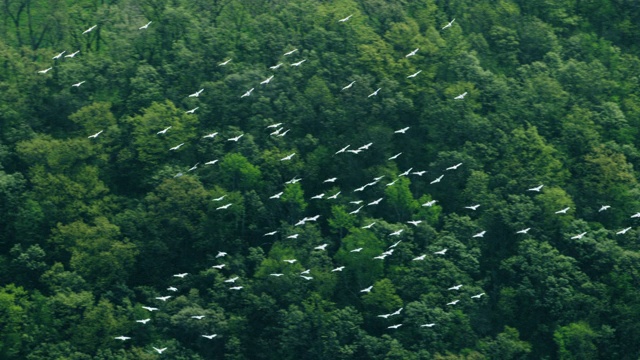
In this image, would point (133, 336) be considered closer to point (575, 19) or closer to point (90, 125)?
point (90, 125)

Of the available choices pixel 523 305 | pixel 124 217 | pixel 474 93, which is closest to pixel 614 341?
pixel 523 305

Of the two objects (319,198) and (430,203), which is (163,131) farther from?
(430,203)

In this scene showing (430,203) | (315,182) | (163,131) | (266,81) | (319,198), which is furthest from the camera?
(315,182)

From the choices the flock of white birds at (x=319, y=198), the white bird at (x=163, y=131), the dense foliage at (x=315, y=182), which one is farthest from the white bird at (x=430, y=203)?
the white bird at (x=163, y=131)

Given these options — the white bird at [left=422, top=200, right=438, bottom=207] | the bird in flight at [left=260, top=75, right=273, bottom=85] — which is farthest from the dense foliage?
the white bird at [left=422, top=200, right=438, bottom=207]

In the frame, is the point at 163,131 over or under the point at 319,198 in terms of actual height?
over

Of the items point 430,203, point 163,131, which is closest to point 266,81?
point 163,131

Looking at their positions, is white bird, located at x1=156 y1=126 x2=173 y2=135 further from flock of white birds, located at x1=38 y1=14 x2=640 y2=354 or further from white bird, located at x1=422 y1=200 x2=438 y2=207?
white bird, located at x1=422 y1=200 x2=438 y2=207

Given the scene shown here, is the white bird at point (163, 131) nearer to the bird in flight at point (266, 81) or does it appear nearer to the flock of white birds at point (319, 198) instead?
the flock of white birds at point (319, 198)
